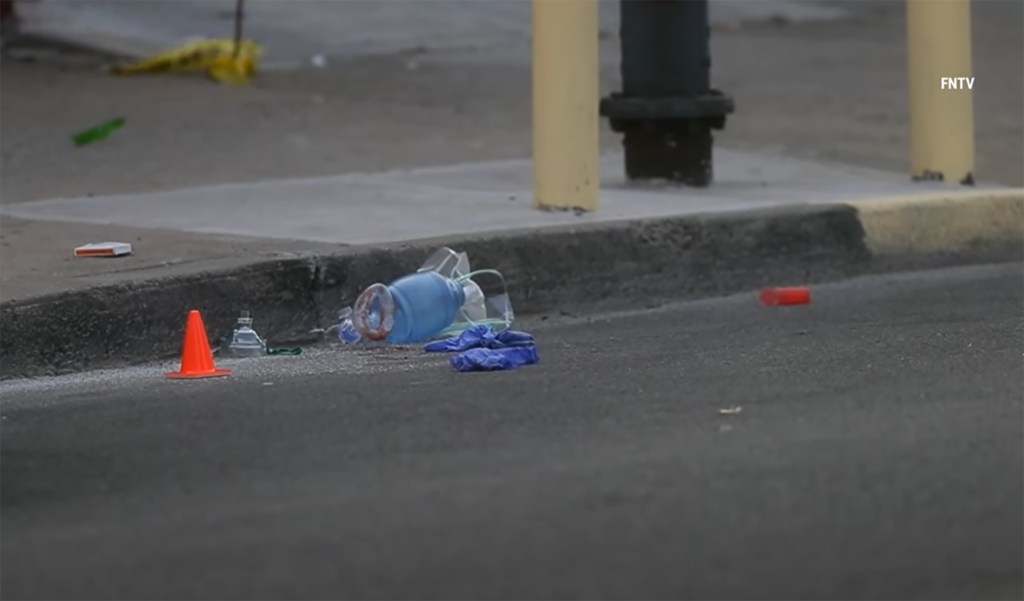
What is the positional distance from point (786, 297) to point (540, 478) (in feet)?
11.8

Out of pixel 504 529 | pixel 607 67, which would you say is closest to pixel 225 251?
pixel 504 529

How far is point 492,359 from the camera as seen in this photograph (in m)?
6.13

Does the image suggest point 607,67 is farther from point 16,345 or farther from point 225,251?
point 16,345

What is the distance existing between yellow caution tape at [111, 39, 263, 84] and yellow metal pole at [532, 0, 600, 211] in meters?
5.05

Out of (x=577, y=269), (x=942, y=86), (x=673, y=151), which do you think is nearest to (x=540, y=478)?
(x=577, y=269)

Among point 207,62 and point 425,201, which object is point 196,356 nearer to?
point 425,201

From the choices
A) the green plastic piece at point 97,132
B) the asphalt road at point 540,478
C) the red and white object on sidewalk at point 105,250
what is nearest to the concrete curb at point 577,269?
the asphalt road at point 540,478

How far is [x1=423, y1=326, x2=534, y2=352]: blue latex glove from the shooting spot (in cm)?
646

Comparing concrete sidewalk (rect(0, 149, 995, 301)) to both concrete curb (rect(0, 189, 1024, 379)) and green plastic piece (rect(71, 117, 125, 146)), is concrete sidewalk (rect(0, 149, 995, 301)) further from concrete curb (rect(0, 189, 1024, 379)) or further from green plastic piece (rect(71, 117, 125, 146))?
green plastic piece (rect(71, 117, 125, 146))

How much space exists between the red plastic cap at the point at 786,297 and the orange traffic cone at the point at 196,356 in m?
2.52

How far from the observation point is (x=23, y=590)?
3924 mm

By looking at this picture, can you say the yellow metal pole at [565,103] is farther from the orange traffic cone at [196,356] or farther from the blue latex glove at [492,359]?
the orange traffic cone at [196,356]

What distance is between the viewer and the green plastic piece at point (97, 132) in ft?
36.0

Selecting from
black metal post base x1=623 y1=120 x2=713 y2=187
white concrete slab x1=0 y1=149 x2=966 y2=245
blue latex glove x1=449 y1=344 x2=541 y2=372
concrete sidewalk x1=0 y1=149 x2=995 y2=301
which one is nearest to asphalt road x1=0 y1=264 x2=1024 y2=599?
blue latex glove x1=449 y1=344 x2=541 y2=372
